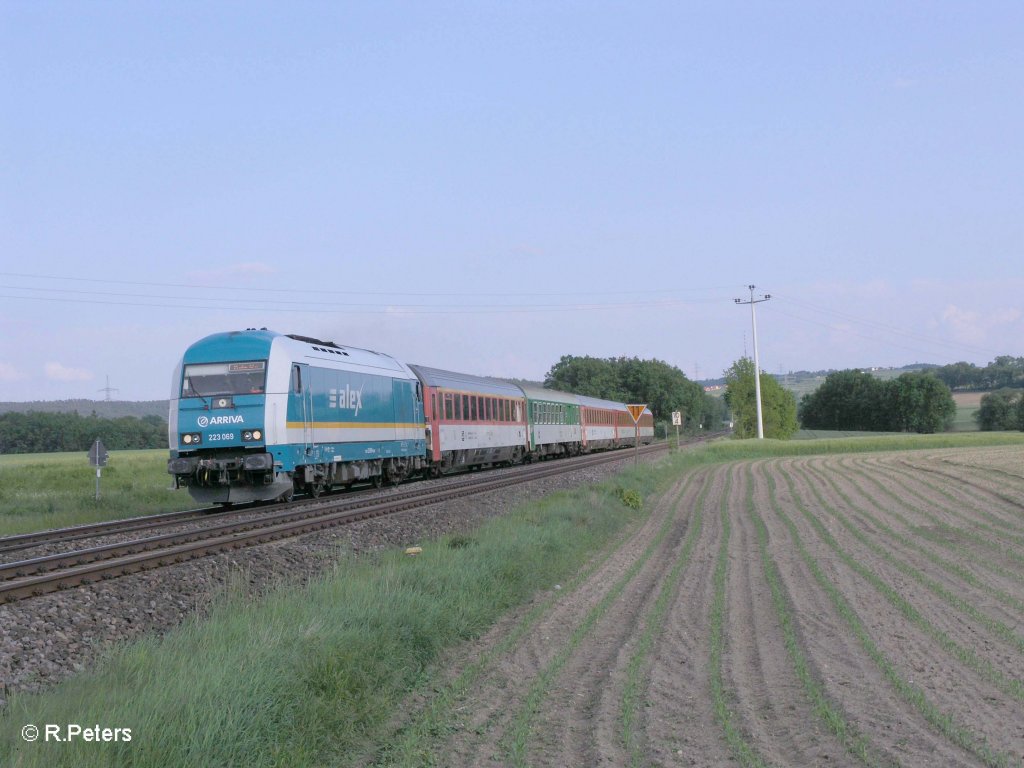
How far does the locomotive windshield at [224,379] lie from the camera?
736 inches

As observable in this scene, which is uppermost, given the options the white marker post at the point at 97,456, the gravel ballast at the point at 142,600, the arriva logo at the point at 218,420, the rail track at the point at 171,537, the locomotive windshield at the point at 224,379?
the locomotive windshield at the point at 224,379

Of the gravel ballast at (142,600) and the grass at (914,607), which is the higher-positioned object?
the gravel ballast at (142,600)

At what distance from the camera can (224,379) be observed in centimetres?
1886

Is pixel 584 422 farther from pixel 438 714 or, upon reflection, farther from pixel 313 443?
pixel 438 714

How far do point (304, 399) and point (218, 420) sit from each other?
186cm

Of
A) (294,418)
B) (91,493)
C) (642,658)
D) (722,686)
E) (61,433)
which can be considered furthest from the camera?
(61,433)

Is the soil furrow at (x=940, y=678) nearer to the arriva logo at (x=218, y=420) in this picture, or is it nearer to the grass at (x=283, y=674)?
the grass at (x=283, y=674)

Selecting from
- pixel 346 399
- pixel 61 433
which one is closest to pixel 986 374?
pixel 61 433

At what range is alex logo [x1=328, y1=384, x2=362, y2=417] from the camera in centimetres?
2127

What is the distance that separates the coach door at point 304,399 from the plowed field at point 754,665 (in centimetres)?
798

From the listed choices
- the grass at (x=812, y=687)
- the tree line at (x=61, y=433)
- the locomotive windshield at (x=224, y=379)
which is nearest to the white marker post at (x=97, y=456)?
the locomotive windshield at (x=224, y=379)

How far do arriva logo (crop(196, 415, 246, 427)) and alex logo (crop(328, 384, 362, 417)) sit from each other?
287 cm

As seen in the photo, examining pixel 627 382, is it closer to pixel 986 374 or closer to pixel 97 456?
pixel 986 374

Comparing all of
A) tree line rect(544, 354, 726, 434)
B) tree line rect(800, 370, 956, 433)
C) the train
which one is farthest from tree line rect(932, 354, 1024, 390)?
the train
